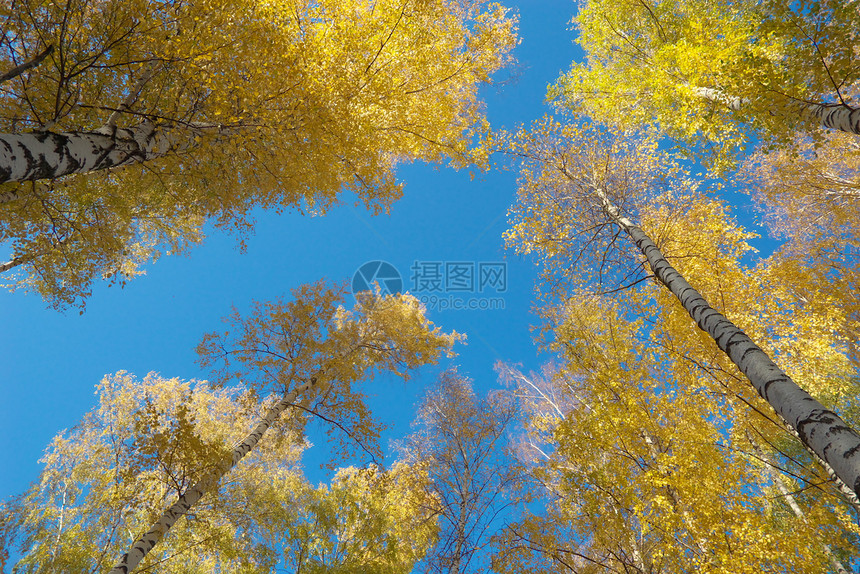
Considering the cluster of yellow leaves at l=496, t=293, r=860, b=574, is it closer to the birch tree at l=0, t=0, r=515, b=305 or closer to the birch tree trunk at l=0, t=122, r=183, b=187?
the birch tree at l=0, t=0, r=515, b=305

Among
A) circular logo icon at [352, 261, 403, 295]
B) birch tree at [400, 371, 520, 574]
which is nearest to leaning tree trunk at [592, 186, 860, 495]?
birch tree at [400, 371, 520, 574]

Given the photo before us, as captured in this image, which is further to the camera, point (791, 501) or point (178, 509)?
point (791, 501)

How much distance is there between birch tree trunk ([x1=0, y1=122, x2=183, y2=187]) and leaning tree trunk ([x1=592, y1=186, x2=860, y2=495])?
558 cm

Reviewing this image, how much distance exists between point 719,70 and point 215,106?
265 inches

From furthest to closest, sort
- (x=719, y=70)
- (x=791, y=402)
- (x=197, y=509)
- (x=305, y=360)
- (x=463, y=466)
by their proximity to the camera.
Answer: (x=463, y=466)
(x=305, y=360)
(x=197, y=509)
(x=719, y=70)
(x=791, y=402)

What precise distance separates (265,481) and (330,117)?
969 centimetres

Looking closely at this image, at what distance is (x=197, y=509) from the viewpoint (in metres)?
6.02

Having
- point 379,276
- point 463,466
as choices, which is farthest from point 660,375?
point 379,276

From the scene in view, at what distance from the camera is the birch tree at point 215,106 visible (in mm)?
3150

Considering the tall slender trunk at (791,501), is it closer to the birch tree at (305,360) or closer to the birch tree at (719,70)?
the birch tree at (719,70)

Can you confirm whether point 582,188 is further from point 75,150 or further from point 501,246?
point 75,150

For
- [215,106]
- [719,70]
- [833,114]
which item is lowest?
[833,114]

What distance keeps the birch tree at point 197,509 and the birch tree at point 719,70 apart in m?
7.35

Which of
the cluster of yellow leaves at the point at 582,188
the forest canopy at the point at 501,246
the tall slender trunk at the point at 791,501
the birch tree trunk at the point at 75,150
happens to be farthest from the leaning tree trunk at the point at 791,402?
the birch tree trunk at the point at 75,150
